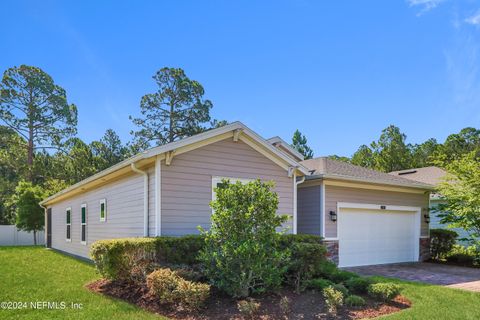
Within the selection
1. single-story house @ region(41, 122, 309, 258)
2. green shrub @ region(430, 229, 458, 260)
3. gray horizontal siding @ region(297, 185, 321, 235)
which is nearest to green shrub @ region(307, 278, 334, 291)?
single-story house @ region(41, 122, 309, 258)

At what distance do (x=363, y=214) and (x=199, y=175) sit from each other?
648 centimetres

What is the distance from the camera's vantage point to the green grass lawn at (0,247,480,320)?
228 inches

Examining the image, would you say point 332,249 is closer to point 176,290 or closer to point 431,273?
point 431,273

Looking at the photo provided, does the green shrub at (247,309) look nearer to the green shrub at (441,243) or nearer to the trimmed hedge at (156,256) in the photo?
the trimmed hedge at (156,256)

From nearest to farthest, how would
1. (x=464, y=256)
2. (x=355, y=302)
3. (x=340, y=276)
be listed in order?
(x=355, y=302), (x=340, y=276), (x=464, y=256)

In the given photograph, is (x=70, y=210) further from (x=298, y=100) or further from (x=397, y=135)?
(x=397, y=135)

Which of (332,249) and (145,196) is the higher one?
(145,196)

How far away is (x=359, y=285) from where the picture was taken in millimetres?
7359

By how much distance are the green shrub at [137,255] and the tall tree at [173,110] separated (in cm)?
2228

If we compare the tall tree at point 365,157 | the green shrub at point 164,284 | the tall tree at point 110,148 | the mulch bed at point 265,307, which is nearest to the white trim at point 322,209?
the mulch bed at point 265,307

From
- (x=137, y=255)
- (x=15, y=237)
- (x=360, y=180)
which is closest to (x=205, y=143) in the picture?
(x=137, y=255)

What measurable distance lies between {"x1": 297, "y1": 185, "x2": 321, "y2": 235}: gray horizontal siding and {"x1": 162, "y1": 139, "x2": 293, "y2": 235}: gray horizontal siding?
178 cm

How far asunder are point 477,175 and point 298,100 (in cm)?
756

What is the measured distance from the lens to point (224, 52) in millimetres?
14359
